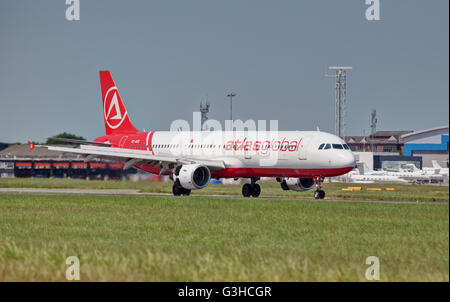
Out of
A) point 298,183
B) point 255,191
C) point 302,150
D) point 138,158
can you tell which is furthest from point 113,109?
point 302,150

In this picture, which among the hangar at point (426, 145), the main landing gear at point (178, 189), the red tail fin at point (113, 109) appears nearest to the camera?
the main landing gear at point (178, 189)

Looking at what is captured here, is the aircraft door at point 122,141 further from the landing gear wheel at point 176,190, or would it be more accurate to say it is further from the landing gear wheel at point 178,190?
the landing gear wheel at point 176,190

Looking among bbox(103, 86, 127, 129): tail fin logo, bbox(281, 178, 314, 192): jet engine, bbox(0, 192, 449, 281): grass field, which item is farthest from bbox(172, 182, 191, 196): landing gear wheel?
bbox(103, 86, 127, 129): tail fin logo

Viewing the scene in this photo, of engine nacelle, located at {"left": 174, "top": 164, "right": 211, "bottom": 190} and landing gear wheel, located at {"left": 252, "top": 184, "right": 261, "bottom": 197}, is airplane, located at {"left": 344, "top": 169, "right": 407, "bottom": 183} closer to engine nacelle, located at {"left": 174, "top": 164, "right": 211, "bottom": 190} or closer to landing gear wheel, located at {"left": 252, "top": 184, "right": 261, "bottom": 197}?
landing gear wheel, located at {"left": 252, "top": 184, "right": 261, "bottom": 197}

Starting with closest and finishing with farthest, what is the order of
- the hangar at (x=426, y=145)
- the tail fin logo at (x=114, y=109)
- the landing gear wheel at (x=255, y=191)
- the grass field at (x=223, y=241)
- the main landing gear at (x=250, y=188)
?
the grass field at (x=223, y=241)
the main landing gear at (x=250, y=188)
the landing gear wheel at (x=255, y=191)
the tail fin logo at (x=114, y=109)
the hangar at (x=426, y=145)

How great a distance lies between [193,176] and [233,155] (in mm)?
3422

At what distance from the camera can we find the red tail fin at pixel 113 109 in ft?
197

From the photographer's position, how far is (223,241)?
22125mm

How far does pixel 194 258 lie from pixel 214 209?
17.8 metres

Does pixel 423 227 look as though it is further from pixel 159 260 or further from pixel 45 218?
pixel 45 218

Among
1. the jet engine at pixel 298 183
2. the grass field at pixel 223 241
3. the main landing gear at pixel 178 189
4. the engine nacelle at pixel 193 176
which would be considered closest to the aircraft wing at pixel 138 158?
the engine nacelle at pixel 193 176

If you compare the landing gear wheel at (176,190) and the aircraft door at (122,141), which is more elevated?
the aircraft door at (122,141)

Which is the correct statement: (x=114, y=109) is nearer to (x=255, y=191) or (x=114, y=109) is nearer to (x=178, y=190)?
(x=178, y=190)

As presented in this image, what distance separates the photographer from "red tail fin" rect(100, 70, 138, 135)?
60.0 meters
